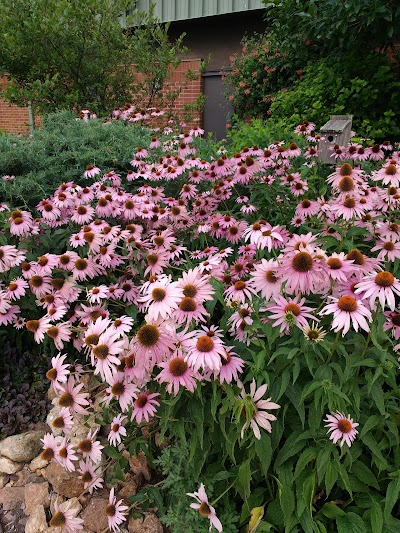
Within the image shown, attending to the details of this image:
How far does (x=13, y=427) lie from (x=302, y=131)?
2.54 m

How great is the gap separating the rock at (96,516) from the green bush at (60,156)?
1871 mm

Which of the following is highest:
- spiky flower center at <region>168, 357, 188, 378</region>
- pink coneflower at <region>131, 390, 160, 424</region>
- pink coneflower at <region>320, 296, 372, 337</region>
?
pink coneflower at <region>320, 296, 372, 337</region>

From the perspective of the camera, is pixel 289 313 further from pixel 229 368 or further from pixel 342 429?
pixel 342 429

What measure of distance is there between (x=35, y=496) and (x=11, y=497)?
13cm

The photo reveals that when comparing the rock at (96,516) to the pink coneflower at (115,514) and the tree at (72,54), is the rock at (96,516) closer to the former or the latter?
the pink coneflower at (115,514)

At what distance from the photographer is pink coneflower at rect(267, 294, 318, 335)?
Answer: 49.3 inches

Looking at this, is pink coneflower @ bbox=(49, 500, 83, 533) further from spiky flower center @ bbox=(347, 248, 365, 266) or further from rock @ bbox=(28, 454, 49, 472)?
spiky flower center @ bbox=(347, 248, 365, 266)

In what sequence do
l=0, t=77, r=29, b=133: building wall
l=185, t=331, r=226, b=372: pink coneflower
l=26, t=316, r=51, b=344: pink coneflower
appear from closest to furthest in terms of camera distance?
l=185, t=331, r=226, b=372: pink coneflower
l=26, t=316, r=51, b=344: pink coneflower
l=0, t=77, r=29, b=133: building wall

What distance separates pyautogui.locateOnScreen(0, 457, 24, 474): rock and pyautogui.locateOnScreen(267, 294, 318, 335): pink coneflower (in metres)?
1.41

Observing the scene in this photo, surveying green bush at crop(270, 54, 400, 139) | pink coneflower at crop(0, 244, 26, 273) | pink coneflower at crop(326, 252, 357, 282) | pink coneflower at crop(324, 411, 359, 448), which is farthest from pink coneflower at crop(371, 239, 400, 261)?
green bush at crop(270, 54, 400, 139)

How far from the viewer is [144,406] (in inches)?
55.9

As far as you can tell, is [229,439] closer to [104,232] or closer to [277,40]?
[104,232]

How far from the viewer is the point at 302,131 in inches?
123

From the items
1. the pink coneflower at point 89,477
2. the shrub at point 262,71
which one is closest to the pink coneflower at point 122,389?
the pink coneflower at point 89,477
